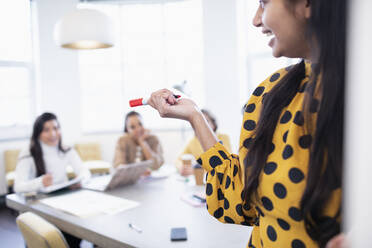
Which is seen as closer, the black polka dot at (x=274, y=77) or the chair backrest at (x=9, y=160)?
the black polka dot at (x=274, y=77)

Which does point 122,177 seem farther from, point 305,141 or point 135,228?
point 305,141

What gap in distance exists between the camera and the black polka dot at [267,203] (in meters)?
0.68

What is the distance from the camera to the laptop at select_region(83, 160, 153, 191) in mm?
2078

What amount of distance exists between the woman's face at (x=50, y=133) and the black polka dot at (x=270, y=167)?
2.29 meters

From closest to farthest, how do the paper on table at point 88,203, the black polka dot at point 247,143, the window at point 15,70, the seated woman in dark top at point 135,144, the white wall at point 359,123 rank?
1. the white wall at point 359,123
2. the black polka dot at point 247,143
3. the paper on table at point 88,203
4. the seated woman in dark top at point 135,144
5. the window at point 15,70

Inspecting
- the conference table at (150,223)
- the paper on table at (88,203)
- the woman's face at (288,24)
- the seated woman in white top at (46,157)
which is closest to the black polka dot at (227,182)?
the woman's face at (288,24)

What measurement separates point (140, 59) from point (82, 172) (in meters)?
3.31

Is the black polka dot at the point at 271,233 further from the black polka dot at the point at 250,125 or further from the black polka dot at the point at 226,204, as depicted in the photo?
the black polka dot at the point at 250,125

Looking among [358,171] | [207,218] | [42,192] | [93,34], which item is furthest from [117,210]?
[358,171]

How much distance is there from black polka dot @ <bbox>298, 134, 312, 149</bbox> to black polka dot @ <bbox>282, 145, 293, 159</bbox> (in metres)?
0.02

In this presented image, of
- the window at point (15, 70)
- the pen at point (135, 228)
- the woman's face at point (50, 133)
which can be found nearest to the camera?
the pen at point (135, 228)

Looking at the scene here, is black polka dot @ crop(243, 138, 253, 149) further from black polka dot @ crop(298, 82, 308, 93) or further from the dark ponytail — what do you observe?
black polka dot @ crop(298, 82, 308, 93)

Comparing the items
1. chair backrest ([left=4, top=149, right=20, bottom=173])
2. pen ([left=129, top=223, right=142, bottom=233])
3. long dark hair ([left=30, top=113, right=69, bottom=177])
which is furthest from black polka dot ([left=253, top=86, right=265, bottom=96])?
chair backrest ([left=4, top=149, right=20, bottom=173])

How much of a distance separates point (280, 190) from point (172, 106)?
38 cm
